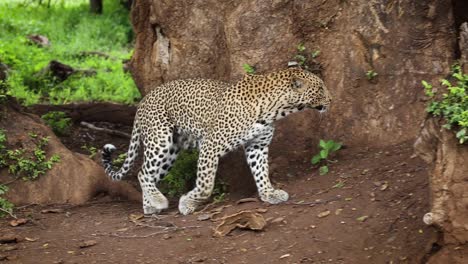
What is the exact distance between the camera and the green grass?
15430 mm

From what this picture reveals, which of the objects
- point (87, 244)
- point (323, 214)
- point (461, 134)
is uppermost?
point (461, 134)

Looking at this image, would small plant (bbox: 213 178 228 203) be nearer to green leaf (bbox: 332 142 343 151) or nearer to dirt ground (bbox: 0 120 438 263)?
dirt ground (bbox: 0 120 438 263)

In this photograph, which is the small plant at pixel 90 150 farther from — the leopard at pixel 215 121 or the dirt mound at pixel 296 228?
the dirt mound at pixel 296 228

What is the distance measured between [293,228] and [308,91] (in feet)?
6.02

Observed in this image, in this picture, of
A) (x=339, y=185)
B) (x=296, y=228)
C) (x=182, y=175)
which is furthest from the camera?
(x=182, y=175)

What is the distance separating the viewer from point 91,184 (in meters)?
10.5

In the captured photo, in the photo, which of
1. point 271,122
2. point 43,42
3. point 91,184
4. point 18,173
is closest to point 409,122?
point 271,122

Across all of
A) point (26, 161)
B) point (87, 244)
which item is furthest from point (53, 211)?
point (87, 244)

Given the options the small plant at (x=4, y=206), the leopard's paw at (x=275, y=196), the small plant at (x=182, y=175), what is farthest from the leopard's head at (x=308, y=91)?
the small plant at (x=4, y=206)

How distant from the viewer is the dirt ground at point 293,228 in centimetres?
761

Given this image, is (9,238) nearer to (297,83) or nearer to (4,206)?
(4,206)

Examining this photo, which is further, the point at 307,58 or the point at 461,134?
the point at 307,58

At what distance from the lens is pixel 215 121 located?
965 centimetres

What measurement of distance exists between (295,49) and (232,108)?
1272 mm
